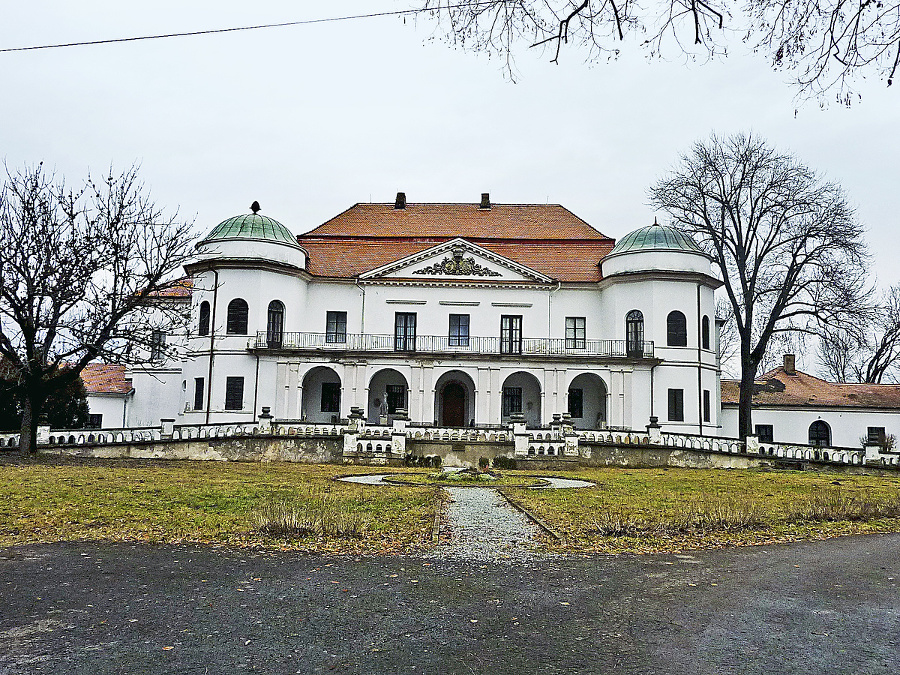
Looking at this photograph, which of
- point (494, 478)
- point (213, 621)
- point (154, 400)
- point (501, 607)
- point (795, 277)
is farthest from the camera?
point (154, 400)

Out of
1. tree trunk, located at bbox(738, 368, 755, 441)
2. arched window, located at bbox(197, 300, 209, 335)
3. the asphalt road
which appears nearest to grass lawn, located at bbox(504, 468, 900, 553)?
the asphalt road

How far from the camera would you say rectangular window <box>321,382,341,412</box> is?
133ft

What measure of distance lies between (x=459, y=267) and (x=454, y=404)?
22.4 ft

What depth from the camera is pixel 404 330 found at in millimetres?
40875

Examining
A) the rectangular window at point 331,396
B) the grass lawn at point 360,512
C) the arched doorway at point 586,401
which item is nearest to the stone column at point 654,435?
the arched doorway at point 586,401

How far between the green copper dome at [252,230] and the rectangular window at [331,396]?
22.9 feet

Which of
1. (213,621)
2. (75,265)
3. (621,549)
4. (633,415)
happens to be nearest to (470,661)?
(213,621)

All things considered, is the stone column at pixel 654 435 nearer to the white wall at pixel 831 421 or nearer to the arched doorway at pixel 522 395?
the arched doorway at pixel 522 395

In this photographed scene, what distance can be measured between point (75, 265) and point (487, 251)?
69.6ft

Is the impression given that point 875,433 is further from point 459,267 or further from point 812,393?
point 459,267

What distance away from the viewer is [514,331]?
41.1 m

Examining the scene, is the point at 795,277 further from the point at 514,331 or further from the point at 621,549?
the point at 621,549

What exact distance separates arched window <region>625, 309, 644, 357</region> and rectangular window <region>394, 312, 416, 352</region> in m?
10.2

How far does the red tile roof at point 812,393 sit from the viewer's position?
44.0 m
